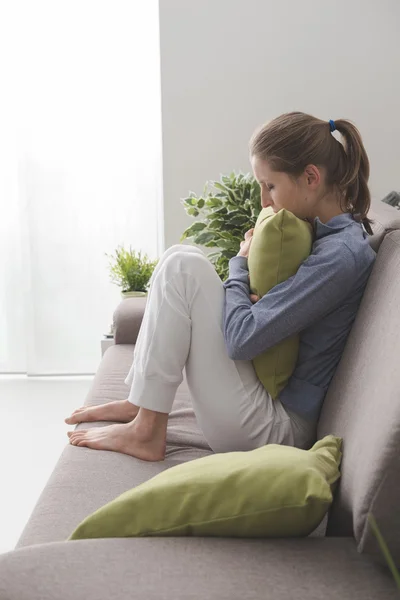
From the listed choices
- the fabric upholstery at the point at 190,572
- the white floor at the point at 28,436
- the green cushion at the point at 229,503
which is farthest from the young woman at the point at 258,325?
the white floor at the point at 28,436

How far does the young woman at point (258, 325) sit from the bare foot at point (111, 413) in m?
0.18

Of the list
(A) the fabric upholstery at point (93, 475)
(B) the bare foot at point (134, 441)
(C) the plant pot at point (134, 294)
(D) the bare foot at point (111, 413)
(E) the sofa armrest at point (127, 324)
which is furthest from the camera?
(C) the plant pot at point (134, 294)

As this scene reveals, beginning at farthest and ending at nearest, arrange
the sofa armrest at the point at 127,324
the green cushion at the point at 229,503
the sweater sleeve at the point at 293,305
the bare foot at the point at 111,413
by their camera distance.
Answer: the sofa armrest at the point at 127,324 → the bare foot at the point at 111,413 → the sweater sleeve at the point at 293,305 → the green cushion at the point at 229,503

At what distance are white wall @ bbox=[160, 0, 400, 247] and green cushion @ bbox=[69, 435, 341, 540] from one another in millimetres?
3003

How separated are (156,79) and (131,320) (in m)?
1.75

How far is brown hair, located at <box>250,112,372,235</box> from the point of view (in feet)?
6.43

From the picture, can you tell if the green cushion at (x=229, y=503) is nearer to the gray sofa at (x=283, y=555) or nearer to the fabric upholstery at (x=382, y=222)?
the gray sofa at (x=283, y=555)

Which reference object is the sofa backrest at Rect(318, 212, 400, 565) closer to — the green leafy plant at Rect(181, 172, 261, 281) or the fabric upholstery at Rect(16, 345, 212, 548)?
the fabric upholstery at Rect(16, 345, 212, 548)

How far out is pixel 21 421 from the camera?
3875mm

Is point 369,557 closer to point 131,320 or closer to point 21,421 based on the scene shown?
point 131,320

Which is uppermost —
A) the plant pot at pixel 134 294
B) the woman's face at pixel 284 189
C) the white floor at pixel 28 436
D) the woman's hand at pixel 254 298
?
the woman's face at pixel 284 189

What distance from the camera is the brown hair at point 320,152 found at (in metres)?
1.96

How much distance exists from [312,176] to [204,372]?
1.68 ft

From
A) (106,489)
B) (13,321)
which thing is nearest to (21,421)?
(13,321)
